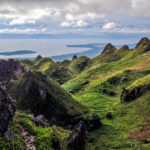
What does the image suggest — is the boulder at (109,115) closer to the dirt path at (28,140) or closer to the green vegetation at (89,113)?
the green vegetation at (89,113)

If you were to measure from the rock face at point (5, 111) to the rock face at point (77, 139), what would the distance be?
1416 cm

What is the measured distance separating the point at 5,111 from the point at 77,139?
16.1m

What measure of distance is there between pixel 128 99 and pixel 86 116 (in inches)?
714

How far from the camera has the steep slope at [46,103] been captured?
155 feet

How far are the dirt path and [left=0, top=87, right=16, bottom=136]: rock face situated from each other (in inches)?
86.8

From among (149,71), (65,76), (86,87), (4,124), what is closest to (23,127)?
(4,124)

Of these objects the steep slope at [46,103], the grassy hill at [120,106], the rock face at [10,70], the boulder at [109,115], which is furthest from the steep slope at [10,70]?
the boulder at [109,115]

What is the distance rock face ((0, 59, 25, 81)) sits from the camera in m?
70.9

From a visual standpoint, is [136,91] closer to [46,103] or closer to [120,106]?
[120,106]

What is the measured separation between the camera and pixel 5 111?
2008 cm

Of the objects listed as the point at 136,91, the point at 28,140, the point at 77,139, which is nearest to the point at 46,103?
the point at 77,139

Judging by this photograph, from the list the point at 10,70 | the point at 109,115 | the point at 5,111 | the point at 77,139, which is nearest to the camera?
the point at 5,111

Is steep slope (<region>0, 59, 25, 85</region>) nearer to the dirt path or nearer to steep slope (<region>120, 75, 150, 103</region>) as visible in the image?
steep slope (<region>120, 75, 150, 103</region>)

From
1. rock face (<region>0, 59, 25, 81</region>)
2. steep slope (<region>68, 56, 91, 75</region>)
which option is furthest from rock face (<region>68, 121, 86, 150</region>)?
steep slope (<region>68, 56, 91, 75</region>)
